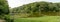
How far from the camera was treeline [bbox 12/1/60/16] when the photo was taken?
1.28m

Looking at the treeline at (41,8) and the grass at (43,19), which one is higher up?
the treeline at (41,8)

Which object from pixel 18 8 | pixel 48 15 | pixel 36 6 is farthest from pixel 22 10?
pixel 48 15

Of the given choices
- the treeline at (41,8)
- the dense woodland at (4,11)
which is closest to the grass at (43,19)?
the treeline at (41,8)

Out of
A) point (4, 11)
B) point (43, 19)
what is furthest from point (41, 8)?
point (4, 11)

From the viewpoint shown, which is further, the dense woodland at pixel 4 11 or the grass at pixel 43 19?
the dense woodland at pixel 4 11

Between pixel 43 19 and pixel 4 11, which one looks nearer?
pixel 43 19

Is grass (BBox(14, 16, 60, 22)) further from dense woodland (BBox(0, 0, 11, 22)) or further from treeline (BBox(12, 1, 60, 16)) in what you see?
dense woodland (BBox(0, 0, 11, 22))

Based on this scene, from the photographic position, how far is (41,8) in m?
1.31

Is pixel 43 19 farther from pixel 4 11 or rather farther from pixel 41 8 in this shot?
pixel 4 11

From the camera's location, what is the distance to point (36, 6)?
130cm

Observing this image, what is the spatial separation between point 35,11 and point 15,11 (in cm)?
25

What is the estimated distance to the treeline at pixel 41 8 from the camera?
128cm

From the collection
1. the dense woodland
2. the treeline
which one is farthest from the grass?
the dense woodland

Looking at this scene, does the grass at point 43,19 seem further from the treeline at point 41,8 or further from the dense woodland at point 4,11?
the dense woodland at point 4,11
